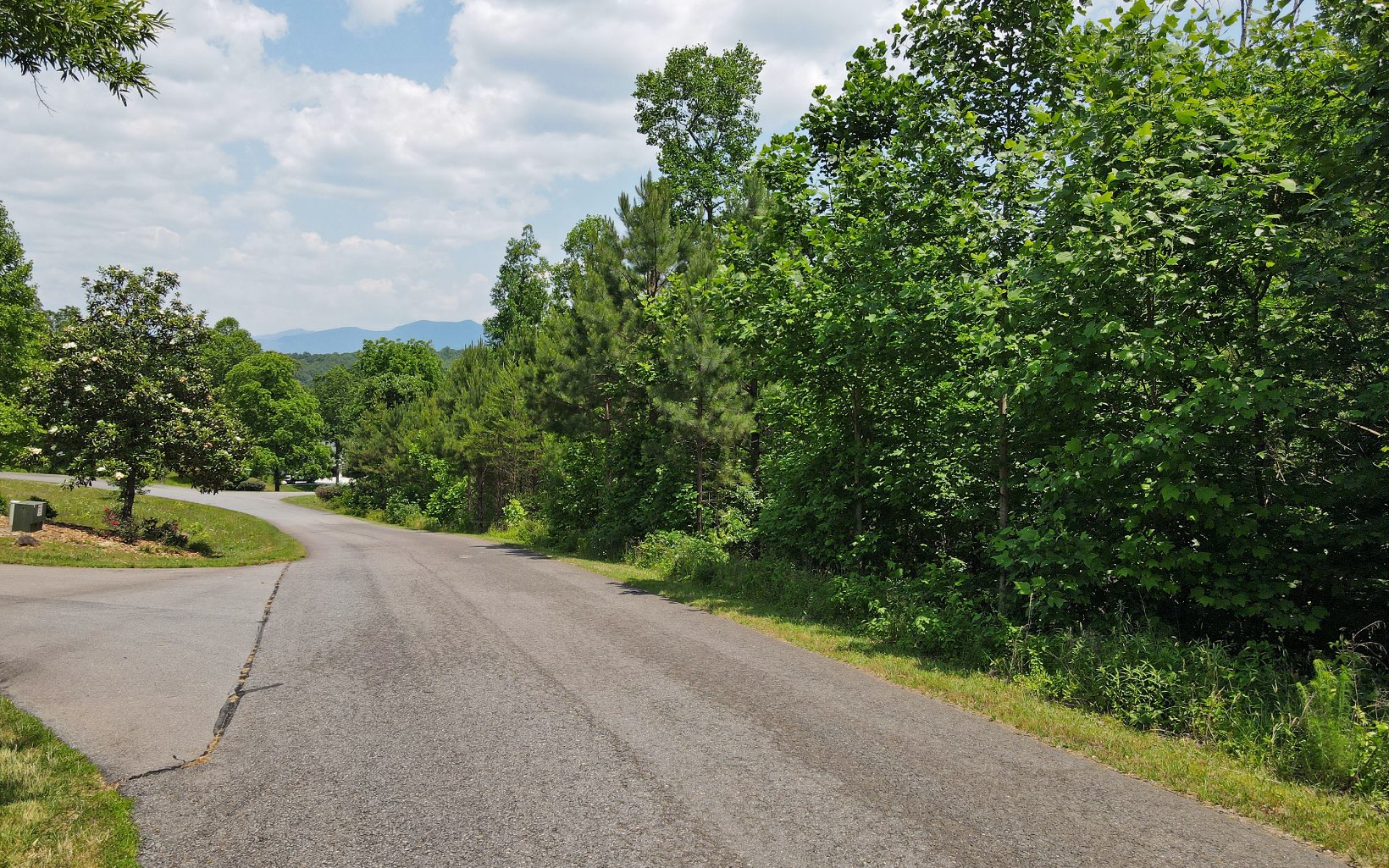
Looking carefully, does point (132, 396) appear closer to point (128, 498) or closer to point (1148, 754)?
point (128, 498)

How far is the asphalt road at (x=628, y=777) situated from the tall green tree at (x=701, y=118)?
25.6m

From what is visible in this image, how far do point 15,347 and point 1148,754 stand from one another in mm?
45803

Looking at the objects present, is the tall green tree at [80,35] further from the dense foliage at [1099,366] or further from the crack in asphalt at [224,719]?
the dense foliage at [1099,366]

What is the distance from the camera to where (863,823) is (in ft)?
13.5

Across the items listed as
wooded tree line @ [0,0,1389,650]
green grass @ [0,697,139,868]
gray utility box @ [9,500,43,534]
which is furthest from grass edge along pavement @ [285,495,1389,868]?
gray utility box @ [9,500,43,534]

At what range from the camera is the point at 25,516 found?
51.0 ft

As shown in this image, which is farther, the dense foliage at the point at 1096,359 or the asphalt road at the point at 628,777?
the dense foliage at the point at 1096,359

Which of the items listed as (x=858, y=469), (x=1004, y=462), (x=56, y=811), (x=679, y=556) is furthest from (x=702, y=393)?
(x=56, y=811)

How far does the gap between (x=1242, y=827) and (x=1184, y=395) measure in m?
4.02

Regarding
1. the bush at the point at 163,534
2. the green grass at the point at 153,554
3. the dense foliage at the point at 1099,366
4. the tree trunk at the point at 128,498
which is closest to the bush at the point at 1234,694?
the dense foliage at the point at 1099,366

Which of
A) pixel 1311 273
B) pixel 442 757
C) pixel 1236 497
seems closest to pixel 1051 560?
pixel 1236 497

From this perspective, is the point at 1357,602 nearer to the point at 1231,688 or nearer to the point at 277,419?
the point at 1231,688

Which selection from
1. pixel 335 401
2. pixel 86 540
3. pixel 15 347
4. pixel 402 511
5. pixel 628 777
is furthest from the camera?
pixel 335 401

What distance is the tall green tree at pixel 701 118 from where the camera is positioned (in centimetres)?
3059
